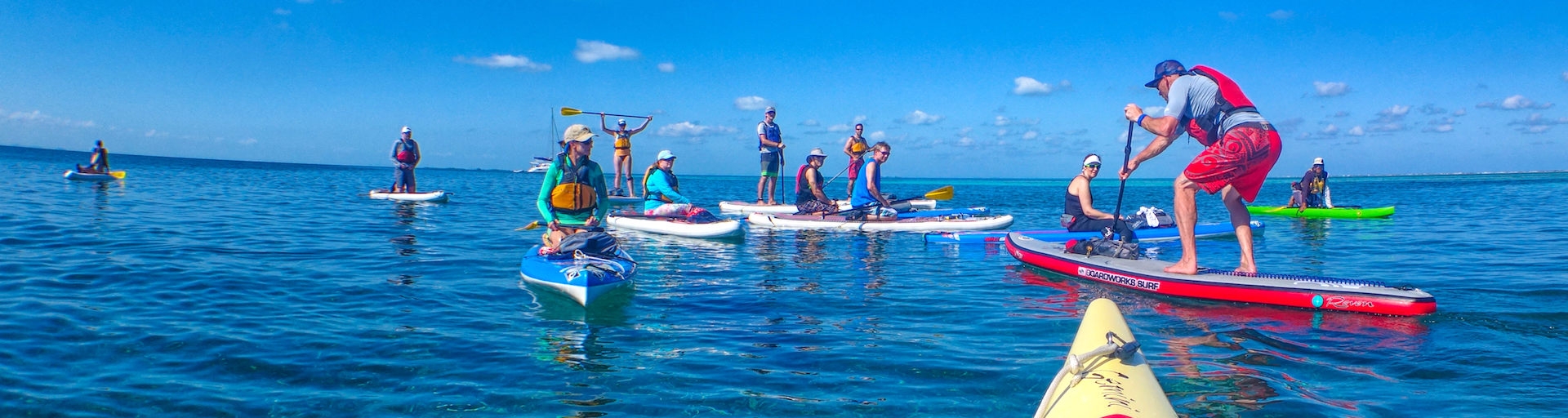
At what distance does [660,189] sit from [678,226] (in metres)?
1.30

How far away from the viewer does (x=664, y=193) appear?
16.0 m

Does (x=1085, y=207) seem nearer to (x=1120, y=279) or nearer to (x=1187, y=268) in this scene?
(x=1120, y=279)

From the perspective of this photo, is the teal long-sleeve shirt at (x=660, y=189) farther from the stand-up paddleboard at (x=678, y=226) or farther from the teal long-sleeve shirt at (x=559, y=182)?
the teal long-sleeve shirt at (x=559, y=182)

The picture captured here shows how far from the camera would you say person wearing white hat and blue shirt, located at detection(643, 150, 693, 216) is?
1562 centimetres

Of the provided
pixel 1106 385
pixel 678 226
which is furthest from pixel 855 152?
pixel 1106 385

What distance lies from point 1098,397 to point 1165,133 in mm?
5347

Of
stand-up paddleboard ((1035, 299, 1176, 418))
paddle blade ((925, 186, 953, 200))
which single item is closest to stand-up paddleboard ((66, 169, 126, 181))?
paddle blade ((925, 186, 953, 200))

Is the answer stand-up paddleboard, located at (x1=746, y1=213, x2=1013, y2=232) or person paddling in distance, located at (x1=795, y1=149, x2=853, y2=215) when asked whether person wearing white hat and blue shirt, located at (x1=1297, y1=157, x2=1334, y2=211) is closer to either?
stand-up paddleboard, located at (x1=746, y1=213, x2=1013, y2=232)

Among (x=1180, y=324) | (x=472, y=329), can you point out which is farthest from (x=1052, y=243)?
(x=472, y=329)

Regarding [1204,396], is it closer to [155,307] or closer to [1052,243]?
[1052,243]

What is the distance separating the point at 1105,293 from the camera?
8.69 meters

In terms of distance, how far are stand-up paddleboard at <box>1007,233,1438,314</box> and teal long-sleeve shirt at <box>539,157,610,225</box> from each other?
18.1ft

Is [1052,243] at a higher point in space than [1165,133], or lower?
lower

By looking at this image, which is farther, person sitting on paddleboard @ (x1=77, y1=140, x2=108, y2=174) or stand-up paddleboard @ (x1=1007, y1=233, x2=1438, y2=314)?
person sitting on paddleboard @ (x1=77, y1=140, x2=108, y2=174)
